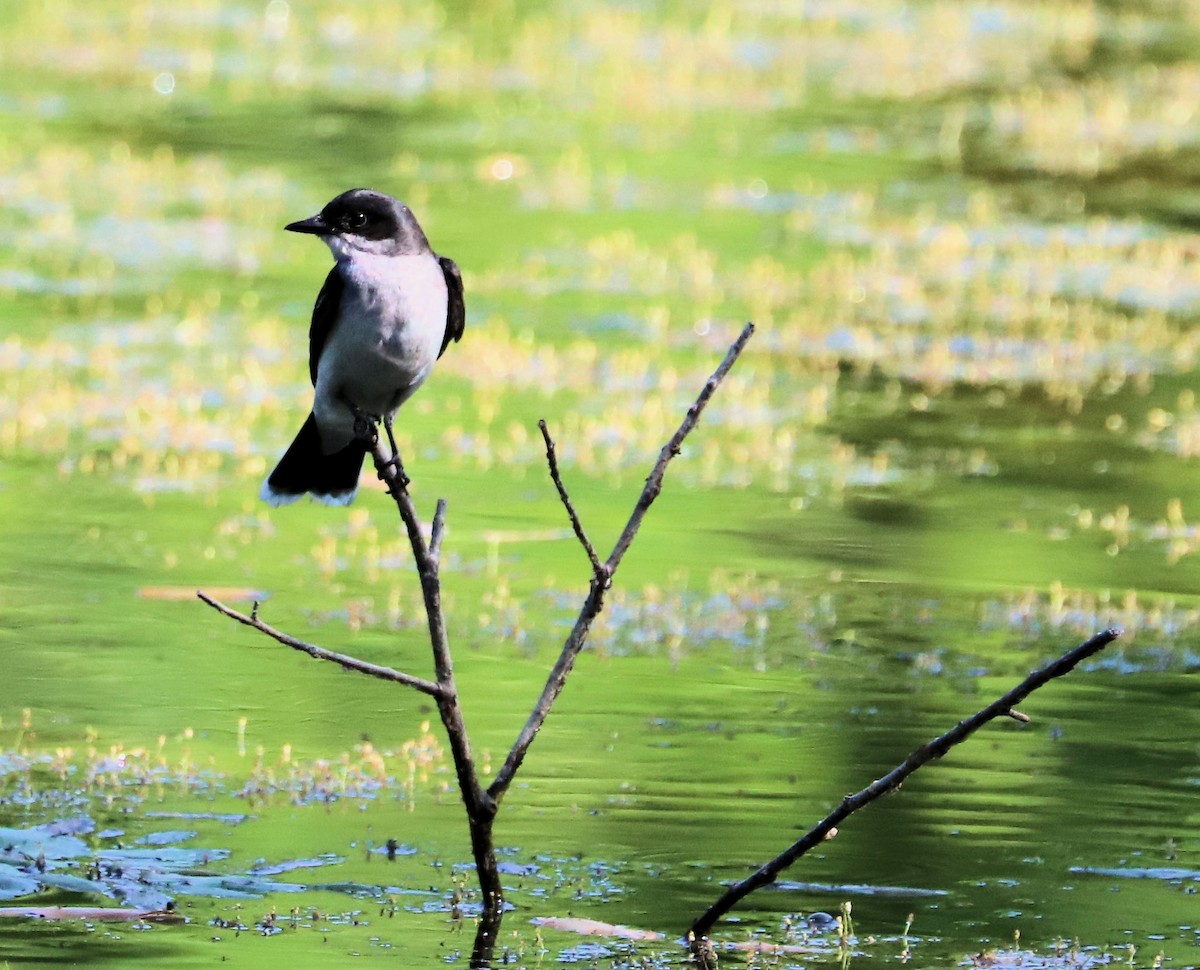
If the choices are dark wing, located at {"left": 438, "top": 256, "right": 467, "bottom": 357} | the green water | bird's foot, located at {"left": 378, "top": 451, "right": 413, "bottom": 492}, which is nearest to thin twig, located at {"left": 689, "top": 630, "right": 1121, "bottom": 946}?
the green water

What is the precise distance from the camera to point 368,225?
608 centimetres

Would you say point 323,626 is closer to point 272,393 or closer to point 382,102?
point 272,393

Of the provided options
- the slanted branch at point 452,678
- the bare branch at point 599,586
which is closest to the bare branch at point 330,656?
the slanted branch at point 452,678

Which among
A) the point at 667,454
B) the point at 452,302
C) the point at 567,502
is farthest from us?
the point at 452,302

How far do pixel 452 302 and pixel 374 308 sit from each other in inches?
19.4

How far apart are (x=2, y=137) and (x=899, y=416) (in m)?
8.74

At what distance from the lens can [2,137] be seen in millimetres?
18797

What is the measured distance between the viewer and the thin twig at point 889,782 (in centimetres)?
553

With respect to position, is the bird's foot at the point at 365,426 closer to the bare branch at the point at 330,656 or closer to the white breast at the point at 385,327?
the white breast at the point at 385,327

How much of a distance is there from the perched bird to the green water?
118cm

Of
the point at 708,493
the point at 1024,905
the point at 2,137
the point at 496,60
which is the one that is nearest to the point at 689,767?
the point at 1024,905

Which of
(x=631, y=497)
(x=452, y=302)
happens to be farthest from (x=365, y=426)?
(x=631, y=497)

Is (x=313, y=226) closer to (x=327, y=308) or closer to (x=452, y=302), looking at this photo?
(x=327, y=308)

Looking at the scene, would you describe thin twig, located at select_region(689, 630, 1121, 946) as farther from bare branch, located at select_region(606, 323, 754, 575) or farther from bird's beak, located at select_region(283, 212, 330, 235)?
bird's beak, located at select_region(283, 212, 330, 235)
